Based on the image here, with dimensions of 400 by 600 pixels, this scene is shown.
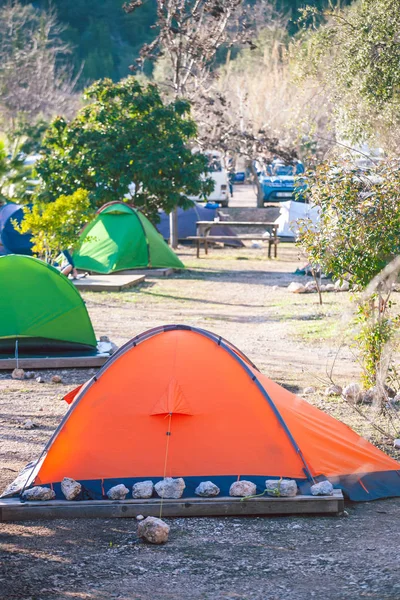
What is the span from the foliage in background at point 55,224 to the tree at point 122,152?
392 centimetres

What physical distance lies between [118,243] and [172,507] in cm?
1325

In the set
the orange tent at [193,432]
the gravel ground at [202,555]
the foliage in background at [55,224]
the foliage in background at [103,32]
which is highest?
the foliage in background at [103,32]

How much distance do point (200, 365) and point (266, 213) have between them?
75.4ft

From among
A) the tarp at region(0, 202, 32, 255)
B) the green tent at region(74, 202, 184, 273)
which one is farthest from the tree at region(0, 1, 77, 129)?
the green tent at region(74, 202, 184, 273)

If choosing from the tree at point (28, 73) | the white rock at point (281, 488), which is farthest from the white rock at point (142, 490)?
the tree at point (28, 73)

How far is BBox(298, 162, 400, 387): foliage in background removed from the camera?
7680 millimetres

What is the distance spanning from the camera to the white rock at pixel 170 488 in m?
5.86

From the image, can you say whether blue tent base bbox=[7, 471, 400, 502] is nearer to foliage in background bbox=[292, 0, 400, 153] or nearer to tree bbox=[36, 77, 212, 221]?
foliage in background bbox=[292, 0, 400, 153]

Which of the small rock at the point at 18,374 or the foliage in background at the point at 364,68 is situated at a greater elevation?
the foliage in background at the point at 364,68

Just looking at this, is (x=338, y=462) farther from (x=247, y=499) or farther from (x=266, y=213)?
(x=266, y=213)

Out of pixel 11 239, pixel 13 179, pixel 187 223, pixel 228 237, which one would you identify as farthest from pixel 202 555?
pixel 13 179

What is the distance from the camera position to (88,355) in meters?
10.5

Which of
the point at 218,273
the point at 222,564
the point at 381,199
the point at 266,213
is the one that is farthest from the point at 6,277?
the point at 266,213

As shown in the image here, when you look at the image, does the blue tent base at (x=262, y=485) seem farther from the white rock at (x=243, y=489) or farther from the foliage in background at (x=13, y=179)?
the foliage in background at (x=13, y=179)
